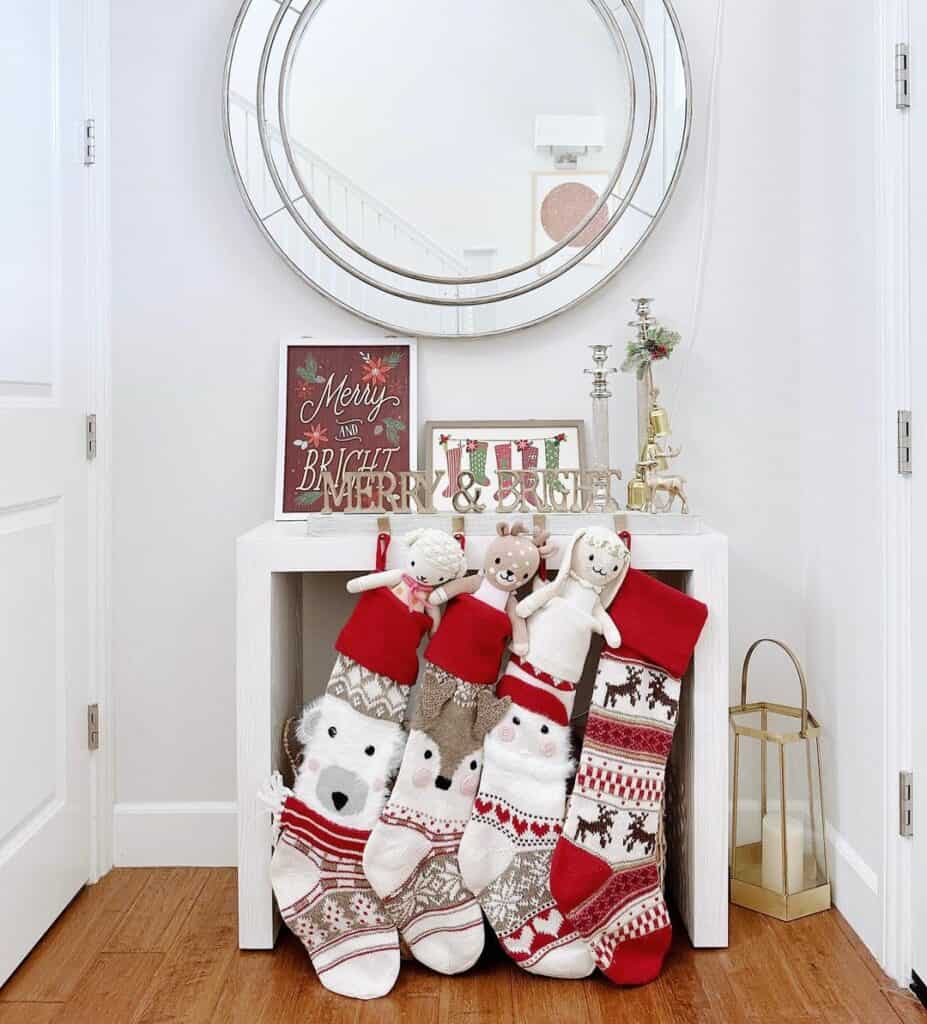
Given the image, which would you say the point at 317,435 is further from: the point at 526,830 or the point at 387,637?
the point at 526,830

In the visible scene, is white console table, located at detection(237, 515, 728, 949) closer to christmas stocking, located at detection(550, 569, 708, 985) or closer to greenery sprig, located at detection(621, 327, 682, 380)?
christmas stocking, located at detection(550, 569, 708, 985)

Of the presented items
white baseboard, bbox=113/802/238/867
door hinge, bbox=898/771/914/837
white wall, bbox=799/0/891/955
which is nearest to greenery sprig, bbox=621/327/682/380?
white wall, bbox=799/0/891/955

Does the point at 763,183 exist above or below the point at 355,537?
above

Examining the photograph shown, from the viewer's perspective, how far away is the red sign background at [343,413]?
2154 mm

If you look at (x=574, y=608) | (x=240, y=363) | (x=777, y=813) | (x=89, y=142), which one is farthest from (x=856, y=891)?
(x=89, y=142)

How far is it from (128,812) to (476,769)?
869 millimetres

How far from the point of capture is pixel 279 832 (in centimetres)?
181

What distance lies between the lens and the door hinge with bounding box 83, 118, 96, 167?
2.10 metres

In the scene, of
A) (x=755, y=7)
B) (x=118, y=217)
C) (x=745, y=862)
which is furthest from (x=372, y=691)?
(x=755, y=7)

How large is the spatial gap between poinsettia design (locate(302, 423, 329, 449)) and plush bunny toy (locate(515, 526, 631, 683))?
629 millimetres

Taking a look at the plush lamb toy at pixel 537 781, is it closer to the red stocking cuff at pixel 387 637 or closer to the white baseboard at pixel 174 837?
the red stocking cuff at pixel 387 637

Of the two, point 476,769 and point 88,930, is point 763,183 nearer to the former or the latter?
point 476,769

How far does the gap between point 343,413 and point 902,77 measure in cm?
120

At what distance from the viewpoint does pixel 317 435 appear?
216 cm
